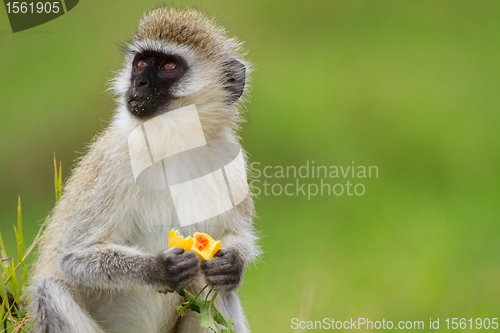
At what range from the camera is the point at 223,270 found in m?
5.39

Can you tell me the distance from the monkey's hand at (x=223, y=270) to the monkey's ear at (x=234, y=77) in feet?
5.04

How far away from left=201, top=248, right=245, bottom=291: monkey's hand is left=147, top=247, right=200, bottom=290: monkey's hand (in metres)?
0.14

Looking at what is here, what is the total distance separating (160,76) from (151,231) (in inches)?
51.2

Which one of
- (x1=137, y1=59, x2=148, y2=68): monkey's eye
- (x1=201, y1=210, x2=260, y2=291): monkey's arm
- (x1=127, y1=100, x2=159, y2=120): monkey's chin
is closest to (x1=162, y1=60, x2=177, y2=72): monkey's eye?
(x1=137, y1=59, x2=148, y2=68): monkey's eye

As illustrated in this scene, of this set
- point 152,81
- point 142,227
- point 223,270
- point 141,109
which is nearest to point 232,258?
point 223,270

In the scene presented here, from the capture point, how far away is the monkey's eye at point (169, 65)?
5930mm

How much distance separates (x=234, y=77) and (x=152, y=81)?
932 mm

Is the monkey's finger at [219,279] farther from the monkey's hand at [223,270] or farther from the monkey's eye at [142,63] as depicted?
the monkey's eye at [142,63]

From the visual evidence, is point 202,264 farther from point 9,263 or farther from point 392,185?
point 392,185

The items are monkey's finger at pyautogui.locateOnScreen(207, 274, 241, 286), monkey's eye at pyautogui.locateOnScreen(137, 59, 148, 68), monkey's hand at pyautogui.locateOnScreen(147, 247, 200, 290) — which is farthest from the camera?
monkey's eye at pyautogui.locateOnScreen(137, 59, 148, 68)

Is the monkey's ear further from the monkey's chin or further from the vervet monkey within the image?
the monkey's chin

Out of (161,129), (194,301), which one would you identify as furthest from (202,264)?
(161,129)

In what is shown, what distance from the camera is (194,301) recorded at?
5.32 meters

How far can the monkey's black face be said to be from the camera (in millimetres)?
5648
